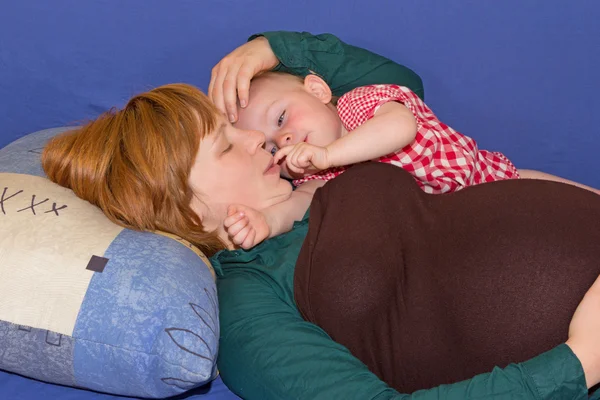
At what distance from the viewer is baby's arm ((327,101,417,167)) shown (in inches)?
49.6

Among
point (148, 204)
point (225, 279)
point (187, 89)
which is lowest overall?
point (225, 279)

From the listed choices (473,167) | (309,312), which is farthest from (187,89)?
(473,167)

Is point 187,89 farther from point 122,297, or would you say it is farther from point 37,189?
point 122,297

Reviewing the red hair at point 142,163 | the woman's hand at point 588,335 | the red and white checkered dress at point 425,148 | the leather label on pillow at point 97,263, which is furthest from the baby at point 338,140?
the woman's hand at point 588,335

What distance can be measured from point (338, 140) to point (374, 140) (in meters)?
0.06

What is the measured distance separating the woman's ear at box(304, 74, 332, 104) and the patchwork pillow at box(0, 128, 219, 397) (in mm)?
526

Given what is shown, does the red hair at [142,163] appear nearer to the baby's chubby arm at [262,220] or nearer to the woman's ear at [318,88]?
the baby's chubby arm at [262,220]

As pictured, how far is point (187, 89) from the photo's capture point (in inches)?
51.9

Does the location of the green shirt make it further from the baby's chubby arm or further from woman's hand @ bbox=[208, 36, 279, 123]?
woman's hand @ bbox=[208, 36, 279, 123]

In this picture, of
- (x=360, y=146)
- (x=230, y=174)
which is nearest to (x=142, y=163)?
(x=230, y=174)

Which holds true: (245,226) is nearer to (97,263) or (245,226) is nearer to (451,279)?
(97,263)

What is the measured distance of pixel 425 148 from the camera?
1.40 m

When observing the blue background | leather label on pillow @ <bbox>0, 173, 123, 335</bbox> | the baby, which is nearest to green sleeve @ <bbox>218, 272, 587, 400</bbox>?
the baby

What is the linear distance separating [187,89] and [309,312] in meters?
0.47
